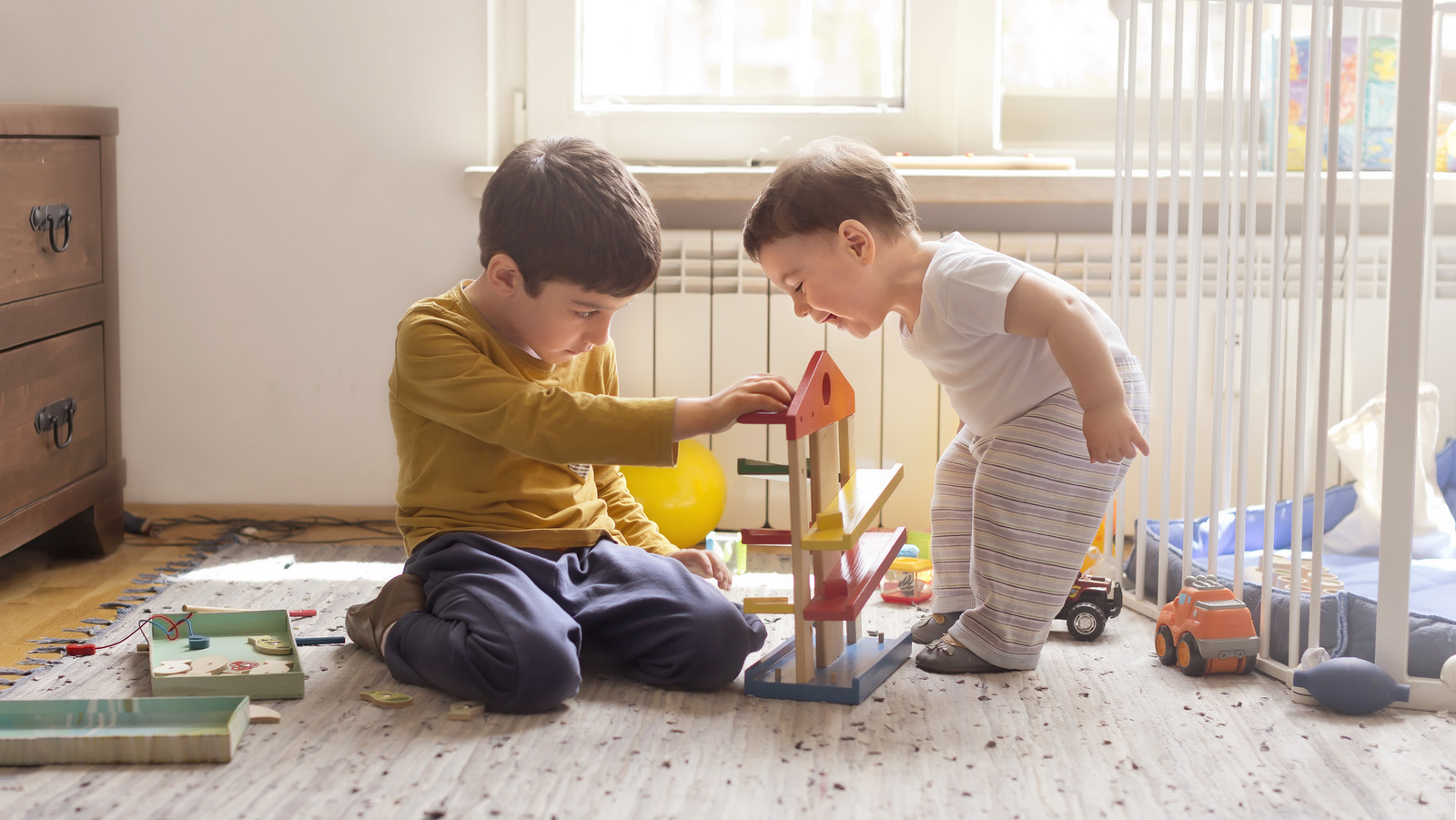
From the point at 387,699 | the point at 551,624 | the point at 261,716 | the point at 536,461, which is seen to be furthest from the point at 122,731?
the point at 536,461

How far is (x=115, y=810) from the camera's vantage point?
899 millimetres

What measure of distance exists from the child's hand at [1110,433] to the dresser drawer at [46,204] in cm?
131

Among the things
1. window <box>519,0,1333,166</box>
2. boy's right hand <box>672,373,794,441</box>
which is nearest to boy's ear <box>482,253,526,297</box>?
boy's right hand <box>672,373,794,441</box>

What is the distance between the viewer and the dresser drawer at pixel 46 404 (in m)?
1.54

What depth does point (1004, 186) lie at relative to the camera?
73.8 inches

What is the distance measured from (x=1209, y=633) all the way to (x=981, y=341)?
0.38 metres

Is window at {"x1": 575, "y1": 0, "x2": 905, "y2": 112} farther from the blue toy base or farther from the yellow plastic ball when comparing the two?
the blue toy base

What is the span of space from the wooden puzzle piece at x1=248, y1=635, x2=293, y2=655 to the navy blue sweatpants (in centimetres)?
11

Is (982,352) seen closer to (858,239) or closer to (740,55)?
(858,239)

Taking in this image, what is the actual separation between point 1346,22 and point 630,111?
4.08 feet

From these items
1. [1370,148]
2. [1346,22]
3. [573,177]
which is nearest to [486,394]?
[573,177]

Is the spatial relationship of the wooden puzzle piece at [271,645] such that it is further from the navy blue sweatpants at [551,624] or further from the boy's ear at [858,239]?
the boy's ear at [858,239]

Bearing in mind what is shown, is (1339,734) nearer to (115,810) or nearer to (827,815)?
(827,815)

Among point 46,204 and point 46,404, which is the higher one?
point 46,204
